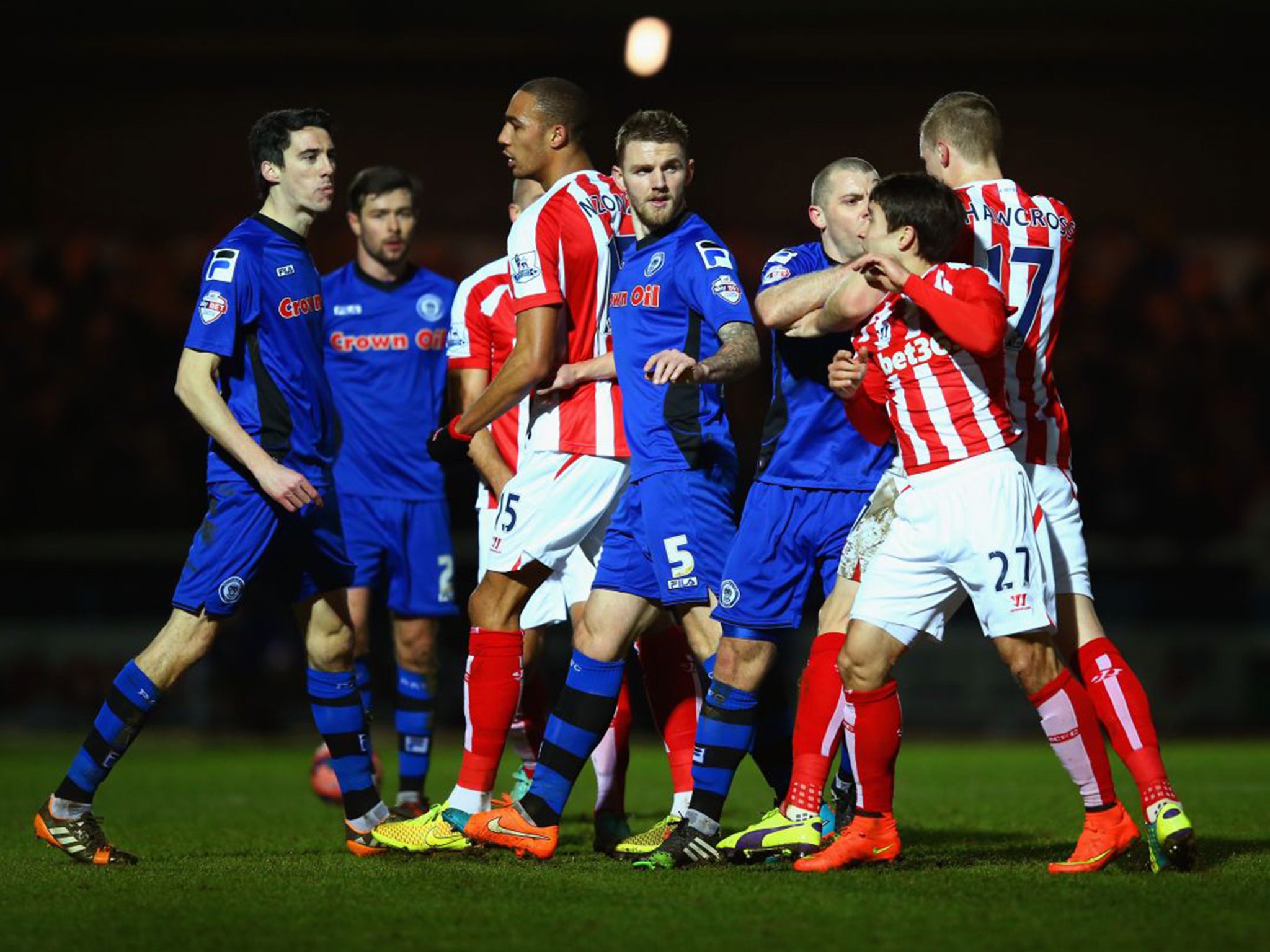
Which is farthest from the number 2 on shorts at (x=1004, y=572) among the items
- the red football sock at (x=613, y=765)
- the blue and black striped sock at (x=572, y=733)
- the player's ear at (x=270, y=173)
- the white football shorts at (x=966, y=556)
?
the player's ear at (x=270, y=173)

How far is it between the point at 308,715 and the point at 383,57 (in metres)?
7.08

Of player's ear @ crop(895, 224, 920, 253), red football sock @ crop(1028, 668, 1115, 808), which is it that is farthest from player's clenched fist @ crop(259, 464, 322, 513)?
red football sock @ crop(1028, 668, 1115, 808)

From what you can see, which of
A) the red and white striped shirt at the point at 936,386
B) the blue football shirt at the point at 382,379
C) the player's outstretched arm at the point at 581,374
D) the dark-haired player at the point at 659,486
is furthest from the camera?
the blue football shirt at the point at 382,379

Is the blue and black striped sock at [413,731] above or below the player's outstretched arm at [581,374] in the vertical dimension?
below

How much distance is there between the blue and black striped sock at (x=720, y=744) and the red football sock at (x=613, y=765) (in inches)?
29.7

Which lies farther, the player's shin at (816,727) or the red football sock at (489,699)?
the red football sock at (489,699)

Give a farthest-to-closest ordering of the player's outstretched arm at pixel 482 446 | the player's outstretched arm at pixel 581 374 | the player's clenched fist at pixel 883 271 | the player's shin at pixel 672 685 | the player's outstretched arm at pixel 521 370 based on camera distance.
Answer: the player's outstretched arm at pixel 482 446 < the player's shin at pixel 672 685 < the player's outstretched arm at pixel 581 374 < the player's outstretched arm at pixel 521 370 < the player's clenched fist at pixel 883 271

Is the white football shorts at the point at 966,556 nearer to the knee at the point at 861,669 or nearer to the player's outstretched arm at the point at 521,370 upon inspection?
the knee at the point at 861,669

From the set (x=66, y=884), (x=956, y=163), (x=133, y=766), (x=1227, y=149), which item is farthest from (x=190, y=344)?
(x=1227, y=149)

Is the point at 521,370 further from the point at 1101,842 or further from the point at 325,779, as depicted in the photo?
the point at 325,779

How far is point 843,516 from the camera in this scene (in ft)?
18.4

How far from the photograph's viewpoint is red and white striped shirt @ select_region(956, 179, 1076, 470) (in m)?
5.41

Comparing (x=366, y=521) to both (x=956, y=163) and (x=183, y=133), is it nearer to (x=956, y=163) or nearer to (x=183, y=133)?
(x=956, y=163)

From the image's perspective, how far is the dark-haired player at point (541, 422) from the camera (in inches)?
223
